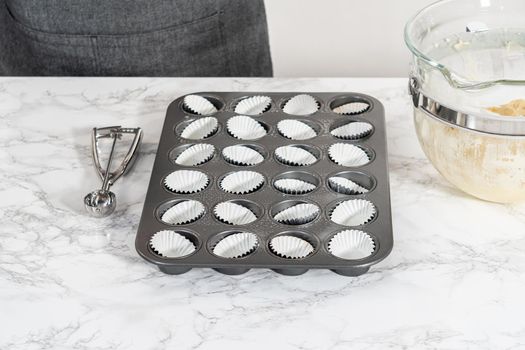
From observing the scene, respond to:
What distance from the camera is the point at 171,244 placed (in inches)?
38.2

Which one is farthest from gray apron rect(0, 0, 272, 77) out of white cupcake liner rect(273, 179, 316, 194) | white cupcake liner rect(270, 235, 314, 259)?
white cupcake liner rect(270, 235, 314, 259)

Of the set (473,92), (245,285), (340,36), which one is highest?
(473,92)

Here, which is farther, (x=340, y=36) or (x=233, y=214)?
(x=340, y=36)

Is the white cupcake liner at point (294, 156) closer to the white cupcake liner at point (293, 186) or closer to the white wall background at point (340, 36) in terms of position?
the white cupcake liner at point (293, 186)

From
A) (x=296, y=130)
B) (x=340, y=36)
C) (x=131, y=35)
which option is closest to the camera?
(x=296, y=130)

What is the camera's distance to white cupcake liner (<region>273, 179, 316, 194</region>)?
3.44ft

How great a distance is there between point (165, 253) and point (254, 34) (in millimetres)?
830

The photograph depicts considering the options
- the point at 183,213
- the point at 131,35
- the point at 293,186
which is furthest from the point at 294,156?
the point at 131,35

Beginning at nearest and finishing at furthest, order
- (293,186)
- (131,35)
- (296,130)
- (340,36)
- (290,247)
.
→ (290,247)
(293,186)
(296,130)
(131,35)
(340,36)

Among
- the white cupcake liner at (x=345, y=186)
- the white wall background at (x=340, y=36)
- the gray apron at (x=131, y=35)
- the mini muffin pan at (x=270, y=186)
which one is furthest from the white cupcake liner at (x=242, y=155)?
the white wall background at (x=340, y=36)

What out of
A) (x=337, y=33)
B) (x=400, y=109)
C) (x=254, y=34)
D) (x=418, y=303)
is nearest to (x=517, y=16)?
(x=400, y=109)

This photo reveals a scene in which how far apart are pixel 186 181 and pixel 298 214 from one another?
15 centimetres

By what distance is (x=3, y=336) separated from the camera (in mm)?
908

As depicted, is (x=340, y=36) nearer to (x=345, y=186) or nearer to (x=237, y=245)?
(x=345, y=186)
